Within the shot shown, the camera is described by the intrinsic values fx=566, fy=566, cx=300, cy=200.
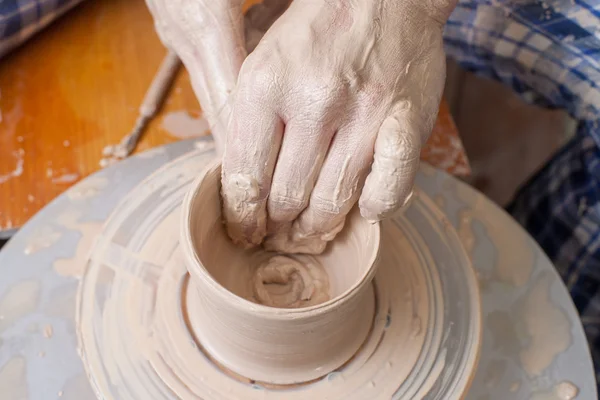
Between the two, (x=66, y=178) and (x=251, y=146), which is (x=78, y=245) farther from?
(x=251, y=146)

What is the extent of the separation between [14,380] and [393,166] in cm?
72

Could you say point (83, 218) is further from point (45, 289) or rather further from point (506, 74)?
point (506, 74)

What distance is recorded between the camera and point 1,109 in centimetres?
139

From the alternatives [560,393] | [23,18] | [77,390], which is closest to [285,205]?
[77,390]

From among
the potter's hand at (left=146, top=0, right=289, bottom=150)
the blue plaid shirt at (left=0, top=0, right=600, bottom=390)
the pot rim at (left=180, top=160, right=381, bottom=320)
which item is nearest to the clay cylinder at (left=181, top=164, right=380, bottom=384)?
the pot rim at (left=180, top=160, right=381, bottom=320)

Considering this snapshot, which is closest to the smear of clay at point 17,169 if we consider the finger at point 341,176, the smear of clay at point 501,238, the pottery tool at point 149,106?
the pottery tool at point 149,106

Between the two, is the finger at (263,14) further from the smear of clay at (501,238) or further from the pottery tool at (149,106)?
the smear of clay at (501,238)

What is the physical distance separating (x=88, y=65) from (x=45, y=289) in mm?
698

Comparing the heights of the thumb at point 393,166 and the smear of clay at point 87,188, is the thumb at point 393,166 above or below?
above

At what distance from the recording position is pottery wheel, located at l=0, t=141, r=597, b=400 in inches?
34.5

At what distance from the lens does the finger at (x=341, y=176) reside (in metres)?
0.79

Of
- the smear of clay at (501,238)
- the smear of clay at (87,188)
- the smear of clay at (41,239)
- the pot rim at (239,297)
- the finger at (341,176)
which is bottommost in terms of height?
the smear of clay at (41,239)

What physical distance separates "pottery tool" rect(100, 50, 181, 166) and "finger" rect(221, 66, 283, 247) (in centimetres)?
58

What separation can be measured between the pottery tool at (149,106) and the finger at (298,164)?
0.62 metres
